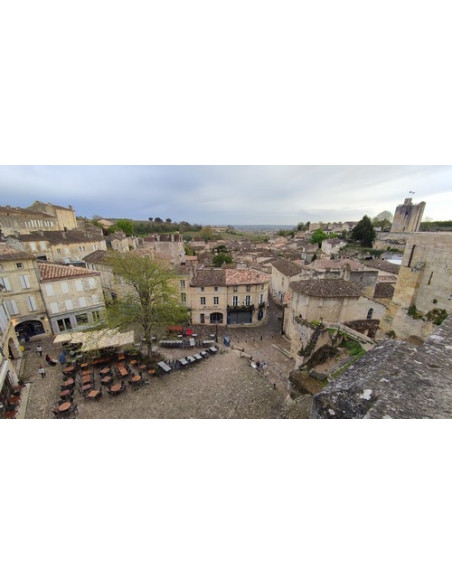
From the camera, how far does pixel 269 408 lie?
1165 cm

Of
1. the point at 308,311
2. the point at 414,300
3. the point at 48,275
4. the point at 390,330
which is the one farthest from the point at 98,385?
the point at 414,300

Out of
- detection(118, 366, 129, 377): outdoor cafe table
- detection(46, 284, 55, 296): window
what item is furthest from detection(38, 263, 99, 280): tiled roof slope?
detection(118, 366, 129, 377): outdoor cafe table

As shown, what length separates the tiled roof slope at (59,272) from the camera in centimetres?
1841

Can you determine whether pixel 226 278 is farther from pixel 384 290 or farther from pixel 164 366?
pixel 384 290

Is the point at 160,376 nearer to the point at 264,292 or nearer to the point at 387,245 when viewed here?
the point at 264,292

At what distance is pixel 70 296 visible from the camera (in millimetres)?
19344

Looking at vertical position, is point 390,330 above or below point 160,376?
above

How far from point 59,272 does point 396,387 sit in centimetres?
2288

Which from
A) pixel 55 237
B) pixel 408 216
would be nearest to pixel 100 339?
pixel 55 237

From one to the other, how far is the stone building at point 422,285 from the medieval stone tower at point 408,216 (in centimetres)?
6114

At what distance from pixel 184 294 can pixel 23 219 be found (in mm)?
33454

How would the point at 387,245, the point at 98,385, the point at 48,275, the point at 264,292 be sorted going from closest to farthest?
the point at 98,385 → the point at 48,275 → the point at 264,292 → the point at 387,245

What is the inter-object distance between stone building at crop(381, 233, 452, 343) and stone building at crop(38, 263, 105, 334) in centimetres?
2031

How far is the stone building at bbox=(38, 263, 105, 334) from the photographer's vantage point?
1850cm
